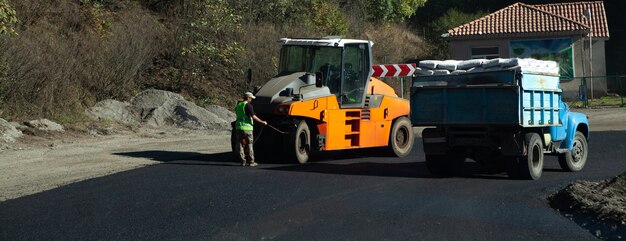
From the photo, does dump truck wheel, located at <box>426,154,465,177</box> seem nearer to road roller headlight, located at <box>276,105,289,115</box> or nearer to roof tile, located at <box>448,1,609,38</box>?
road roller headlight, located at <box>276,105,289,115</box>

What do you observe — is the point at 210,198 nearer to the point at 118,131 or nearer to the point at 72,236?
the point at 72,236

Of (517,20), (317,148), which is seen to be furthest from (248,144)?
(517,20)

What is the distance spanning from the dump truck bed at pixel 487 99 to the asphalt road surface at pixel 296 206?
1.04 meters

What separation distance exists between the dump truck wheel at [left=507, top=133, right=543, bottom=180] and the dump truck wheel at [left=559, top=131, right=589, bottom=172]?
135 cm

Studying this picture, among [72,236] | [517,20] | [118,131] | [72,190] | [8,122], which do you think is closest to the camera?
[72,236]

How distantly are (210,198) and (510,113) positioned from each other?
5184mm

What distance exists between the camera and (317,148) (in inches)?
752

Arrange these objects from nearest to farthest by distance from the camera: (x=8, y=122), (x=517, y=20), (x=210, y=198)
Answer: (x=210, y=198) → (x=8, y=122) → (x=517, y=20)

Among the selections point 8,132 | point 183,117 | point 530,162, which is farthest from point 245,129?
point 183,117

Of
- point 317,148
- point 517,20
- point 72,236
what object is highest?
point 517,20

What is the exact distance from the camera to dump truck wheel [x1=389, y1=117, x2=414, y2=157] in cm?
2088

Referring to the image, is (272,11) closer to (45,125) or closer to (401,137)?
(45,125)

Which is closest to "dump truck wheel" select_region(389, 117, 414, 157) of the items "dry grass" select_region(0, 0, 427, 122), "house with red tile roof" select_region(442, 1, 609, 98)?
"dry grass" select_region(0, 0, 427, 122)

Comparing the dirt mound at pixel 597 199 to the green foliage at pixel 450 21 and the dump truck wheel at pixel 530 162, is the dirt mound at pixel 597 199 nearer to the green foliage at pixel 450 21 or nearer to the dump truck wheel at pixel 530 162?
the dump truck wheel at pixel 530 162
